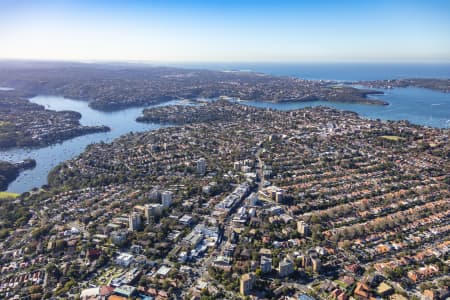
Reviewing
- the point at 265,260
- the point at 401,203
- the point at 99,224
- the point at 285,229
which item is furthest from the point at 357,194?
the point at 99,224

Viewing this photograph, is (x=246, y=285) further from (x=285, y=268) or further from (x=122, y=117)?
(x=122, y=117)

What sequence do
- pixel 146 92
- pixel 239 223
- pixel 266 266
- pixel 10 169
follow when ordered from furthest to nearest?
pixel 146 92
pixel 10 169
pixel 239 223
pixel 266 266

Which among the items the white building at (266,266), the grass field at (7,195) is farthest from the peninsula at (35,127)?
the white building at (266,266)

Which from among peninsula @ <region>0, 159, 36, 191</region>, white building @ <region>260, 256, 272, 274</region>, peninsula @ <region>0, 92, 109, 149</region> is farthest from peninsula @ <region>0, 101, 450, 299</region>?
peninsula @ <region>0, 92, 109, 149</region>

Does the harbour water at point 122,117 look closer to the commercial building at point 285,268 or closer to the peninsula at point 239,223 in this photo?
the peninsula at point 239,223

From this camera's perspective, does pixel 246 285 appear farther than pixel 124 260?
No

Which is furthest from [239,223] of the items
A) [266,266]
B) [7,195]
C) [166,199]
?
[7,195]

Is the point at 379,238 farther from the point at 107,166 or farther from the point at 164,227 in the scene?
the point at 107,166
